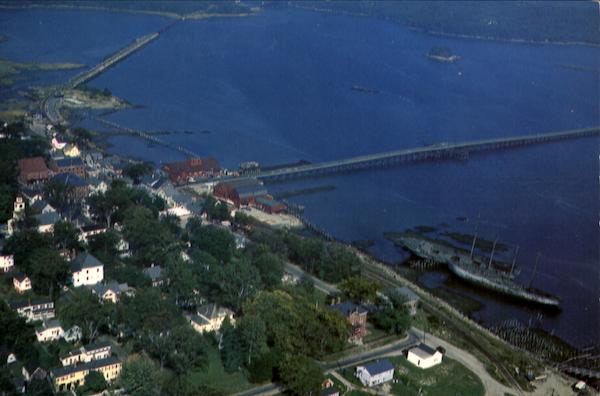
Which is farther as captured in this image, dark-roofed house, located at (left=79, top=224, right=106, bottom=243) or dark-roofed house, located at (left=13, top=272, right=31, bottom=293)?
dark-roofed house, located at (left=79, top=224, right=106, bottom=243)

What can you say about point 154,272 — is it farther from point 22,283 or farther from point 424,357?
point 424,357

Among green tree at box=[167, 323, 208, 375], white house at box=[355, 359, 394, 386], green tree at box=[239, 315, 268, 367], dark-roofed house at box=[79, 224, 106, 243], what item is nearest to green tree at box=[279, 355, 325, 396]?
green tree at box=[239, 315, 268, 367]

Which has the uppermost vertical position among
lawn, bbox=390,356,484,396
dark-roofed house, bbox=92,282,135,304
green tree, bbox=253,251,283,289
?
green tree, bbox=253,251,283,289

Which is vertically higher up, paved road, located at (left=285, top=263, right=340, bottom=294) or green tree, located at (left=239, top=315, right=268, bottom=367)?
green tree, located at (left=239, top=315, right=268, bottom=367)

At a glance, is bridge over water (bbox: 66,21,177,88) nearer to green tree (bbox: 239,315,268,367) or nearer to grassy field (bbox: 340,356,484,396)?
green tree (bbox: 239,315,268,367)

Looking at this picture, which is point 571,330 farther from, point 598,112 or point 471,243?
point 598,112

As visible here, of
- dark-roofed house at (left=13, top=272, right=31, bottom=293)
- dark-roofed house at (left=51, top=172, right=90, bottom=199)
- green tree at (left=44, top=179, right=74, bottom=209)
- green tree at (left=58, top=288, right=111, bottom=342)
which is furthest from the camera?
dark-roofed house at (left=51, top=172, right=90, bottom=199)
